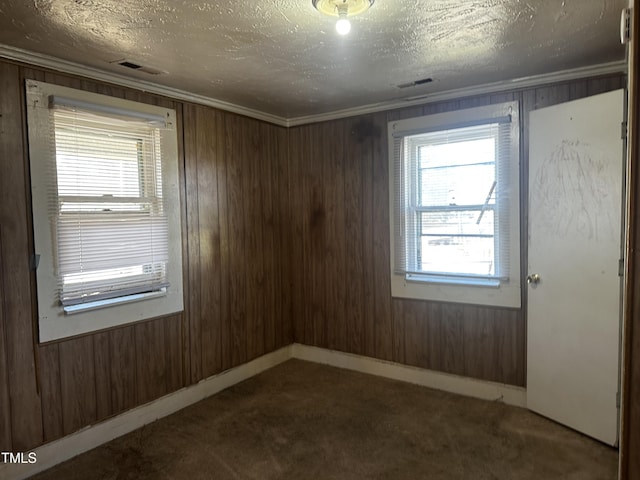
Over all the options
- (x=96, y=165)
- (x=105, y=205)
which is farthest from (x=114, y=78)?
(x=105, y=205)

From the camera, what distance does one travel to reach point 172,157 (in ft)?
10.2

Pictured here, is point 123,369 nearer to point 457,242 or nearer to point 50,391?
point 50,391

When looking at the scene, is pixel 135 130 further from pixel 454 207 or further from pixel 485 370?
pixel 485 370

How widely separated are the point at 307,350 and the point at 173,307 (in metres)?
1.56

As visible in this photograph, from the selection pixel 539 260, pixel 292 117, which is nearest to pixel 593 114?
pixel 539 260

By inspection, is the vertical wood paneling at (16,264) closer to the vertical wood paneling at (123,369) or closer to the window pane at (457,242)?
the vertical wood paneling at (123,369)

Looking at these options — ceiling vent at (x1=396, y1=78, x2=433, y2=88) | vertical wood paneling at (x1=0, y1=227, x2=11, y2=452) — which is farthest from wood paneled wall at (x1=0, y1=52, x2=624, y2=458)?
ceiling vent at (x1=396, y1=78, x2=433, y2=88)

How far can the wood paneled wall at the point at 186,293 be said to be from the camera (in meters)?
2.33

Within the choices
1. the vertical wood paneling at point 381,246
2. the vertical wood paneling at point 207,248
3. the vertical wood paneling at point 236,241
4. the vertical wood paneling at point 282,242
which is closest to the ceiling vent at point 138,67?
the vertical wood paneling at point 207,248

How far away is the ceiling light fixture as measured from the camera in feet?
5.91

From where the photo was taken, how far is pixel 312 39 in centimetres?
222

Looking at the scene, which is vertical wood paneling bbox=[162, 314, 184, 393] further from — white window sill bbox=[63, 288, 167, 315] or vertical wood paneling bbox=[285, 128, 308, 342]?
vertical wood paneling bbox=[285, 128, 308, 342]

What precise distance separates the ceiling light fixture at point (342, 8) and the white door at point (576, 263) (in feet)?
5.44

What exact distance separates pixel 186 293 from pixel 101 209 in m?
0.90
